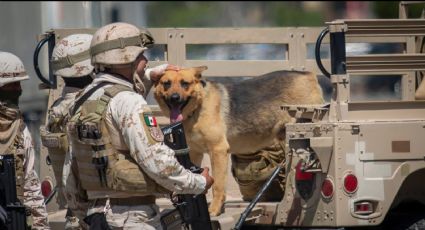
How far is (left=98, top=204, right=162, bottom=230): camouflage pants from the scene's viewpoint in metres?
6.82

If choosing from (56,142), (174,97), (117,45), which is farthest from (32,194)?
(117,45)

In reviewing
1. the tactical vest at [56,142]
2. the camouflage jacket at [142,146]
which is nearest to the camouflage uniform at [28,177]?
the tactical vest at [56,142]

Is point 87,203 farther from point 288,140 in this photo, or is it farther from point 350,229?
point 350,229

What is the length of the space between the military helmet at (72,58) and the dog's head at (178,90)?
0.53m

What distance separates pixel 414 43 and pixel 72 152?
11.8 ft

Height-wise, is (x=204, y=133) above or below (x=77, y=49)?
below

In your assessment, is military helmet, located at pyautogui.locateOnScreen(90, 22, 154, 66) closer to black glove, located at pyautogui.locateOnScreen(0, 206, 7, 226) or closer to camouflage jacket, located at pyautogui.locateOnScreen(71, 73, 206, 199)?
camouflage jacket, located at pyautogui.locateOnScreen(71, 73, 206, 199)

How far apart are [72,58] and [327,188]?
202 cm

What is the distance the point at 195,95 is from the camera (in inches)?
351

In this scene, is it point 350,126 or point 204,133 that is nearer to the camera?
point 350,126

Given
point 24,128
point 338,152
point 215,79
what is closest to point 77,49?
point 24,128

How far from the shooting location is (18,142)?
8.13 m

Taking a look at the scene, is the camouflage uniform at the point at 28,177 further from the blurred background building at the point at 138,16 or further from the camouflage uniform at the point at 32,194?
the blurred background building at the point at 138,16

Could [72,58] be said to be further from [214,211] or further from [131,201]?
[131,201]
